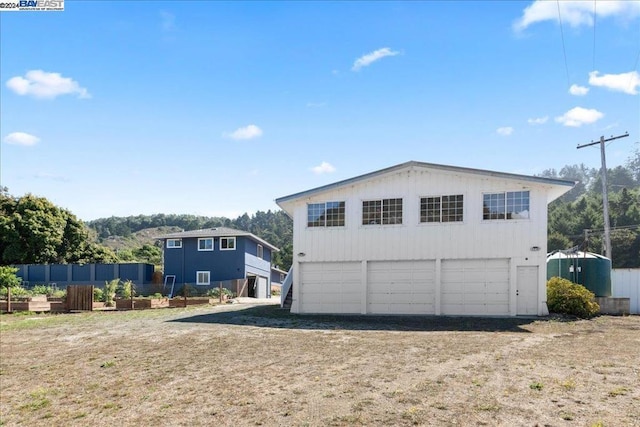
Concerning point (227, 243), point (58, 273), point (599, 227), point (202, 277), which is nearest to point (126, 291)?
point (202, 277)

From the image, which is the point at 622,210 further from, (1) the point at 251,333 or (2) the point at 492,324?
(1) the point at 251,333

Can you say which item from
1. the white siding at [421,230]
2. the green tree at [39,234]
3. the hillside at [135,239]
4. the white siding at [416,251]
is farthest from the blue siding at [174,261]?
the hillside at [135,239]

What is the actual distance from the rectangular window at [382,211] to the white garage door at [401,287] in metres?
1.77

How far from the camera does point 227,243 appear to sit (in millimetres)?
37438

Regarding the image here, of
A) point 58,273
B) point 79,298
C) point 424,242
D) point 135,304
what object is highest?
point 424,242

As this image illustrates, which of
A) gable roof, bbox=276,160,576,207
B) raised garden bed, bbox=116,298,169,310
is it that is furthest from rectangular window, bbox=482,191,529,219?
raised garden bed, bbox=116,298,169,310

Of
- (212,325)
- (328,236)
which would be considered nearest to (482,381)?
(212,325)

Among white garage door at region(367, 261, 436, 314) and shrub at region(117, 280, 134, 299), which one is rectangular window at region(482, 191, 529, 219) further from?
shrub at region(117, 280, 134, 299)

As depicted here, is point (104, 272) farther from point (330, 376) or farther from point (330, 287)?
point (330, 376)

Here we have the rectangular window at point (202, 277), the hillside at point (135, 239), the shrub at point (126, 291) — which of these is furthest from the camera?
the hillside at point (135, 239)

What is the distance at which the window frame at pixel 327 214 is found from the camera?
2038 cm

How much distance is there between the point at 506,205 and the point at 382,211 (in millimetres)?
4922

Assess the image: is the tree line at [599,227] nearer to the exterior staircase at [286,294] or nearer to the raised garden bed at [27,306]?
the exterior staircase at [286,294]

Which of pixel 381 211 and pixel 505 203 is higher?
pixel 505 203
